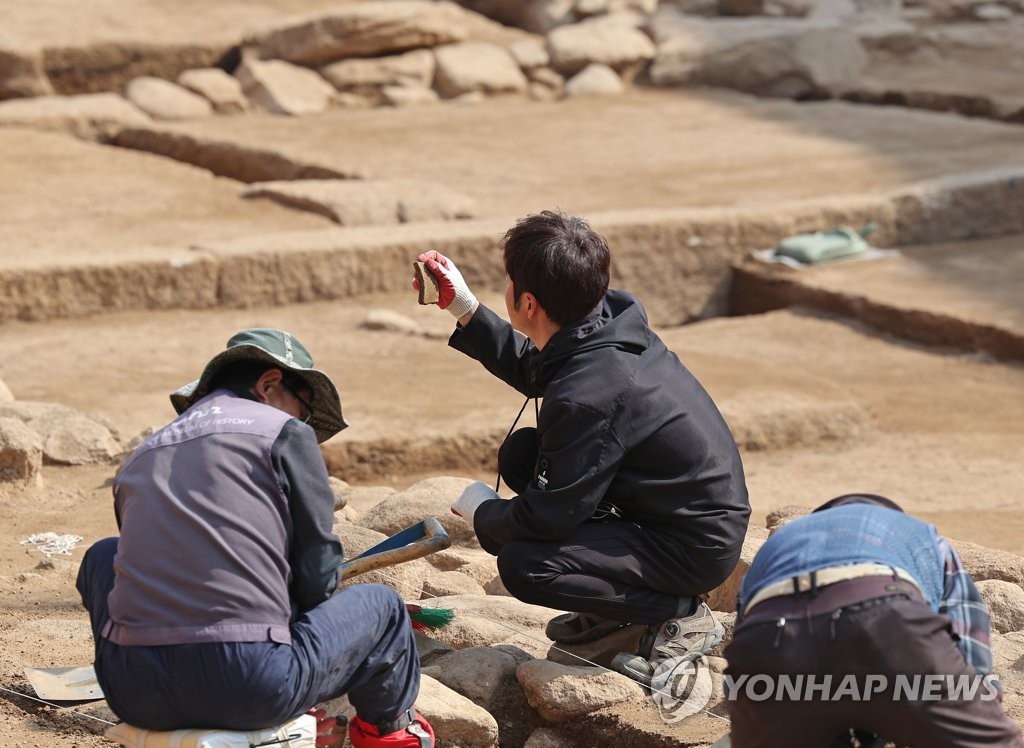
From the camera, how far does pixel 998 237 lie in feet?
27.9

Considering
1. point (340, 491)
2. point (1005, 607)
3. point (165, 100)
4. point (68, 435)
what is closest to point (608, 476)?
point (1005, 607)

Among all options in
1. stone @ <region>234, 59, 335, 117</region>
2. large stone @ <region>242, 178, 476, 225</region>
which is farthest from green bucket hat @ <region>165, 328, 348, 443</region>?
stone @ <region>234, 59, 335, 117</region>

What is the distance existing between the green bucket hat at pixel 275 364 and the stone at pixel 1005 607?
166 cm

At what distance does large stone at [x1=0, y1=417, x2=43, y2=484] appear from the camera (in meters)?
4.37

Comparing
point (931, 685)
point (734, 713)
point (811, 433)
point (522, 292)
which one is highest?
point (522, 292)

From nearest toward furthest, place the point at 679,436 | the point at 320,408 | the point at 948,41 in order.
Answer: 1. the point at 320,408
2. the point at 679,436
3. the point at 948,41

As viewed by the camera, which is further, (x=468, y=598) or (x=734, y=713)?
(x=468, y=598)

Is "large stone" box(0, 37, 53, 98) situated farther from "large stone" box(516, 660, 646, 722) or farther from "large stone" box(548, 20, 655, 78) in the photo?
"large stone" box(516, 660, 646, 722)

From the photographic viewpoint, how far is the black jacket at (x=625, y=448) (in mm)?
2838

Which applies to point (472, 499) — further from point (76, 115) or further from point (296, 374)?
point (76, 115)

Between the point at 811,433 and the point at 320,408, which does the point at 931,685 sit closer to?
the point at 320,408

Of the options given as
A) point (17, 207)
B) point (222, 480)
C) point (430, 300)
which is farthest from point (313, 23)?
point (222, 480)

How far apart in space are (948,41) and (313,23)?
5975 mm

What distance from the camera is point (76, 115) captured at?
9695 millimetres
